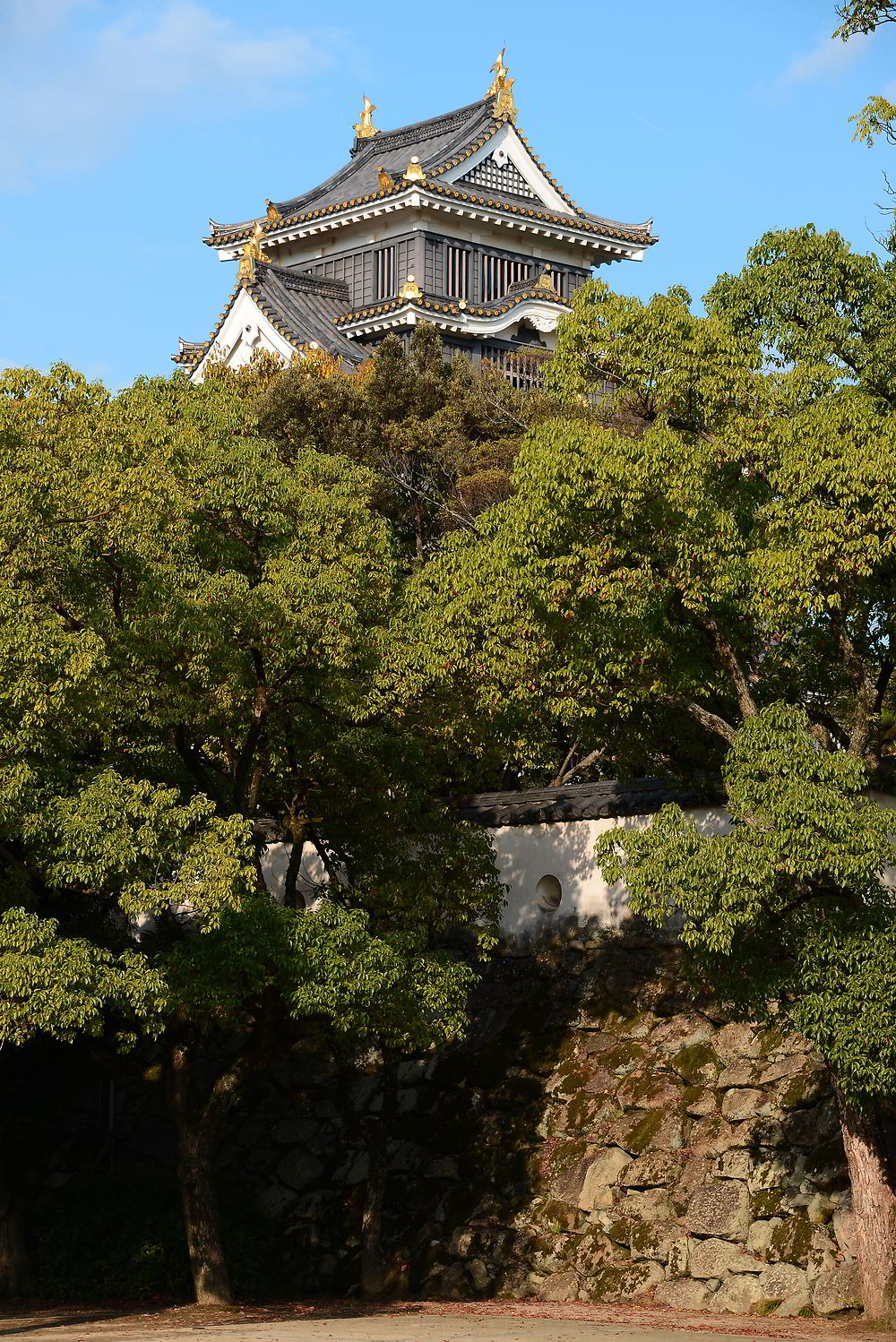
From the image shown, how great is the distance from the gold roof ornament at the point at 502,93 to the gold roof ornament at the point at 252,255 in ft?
23.2

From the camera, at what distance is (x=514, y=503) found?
52.8 ft

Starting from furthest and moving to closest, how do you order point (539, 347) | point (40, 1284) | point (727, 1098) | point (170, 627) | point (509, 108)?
point (509, 108)
point (539, 347)
point (40, 1284)
point (727, 1098)
point (170, 627)

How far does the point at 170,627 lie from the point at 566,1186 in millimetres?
7823

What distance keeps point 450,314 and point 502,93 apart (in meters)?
8.18

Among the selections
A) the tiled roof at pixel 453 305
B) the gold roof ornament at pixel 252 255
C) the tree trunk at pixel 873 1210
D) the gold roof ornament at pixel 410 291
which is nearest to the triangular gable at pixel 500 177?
the tiled roof at pixel 453 305

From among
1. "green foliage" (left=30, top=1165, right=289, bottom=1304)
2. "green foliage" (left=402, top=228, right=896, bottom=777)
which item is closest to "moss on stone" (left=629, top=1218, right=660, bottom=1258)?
"green foliage" (left=30, top=1165, right=289, bottom=1304)

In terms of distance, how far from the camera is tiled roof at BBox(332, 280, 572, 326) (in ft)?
129

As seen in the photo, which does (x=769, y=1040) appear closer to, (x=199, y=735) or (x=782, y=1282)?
(x=782, y=1282)

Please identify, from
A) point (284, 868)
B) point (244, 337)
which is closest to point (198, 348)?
point (244, 337)

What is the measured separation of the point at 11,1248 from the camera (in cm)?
1928

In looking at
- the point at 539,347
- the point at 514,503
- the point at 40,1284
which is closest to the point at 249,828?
the point at 514,503

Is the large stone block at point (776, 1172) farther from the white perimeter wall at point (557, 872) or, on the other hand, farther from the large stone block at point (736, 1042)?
the white perimeter wall at point (557, 872)

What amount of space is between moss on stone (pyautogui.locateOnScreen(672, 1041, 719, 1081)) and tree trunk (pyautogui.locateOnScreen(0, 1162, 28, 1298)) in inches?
314

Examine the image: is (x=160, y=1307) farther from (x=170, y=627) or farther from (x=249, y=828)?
(x=170, y=627)
